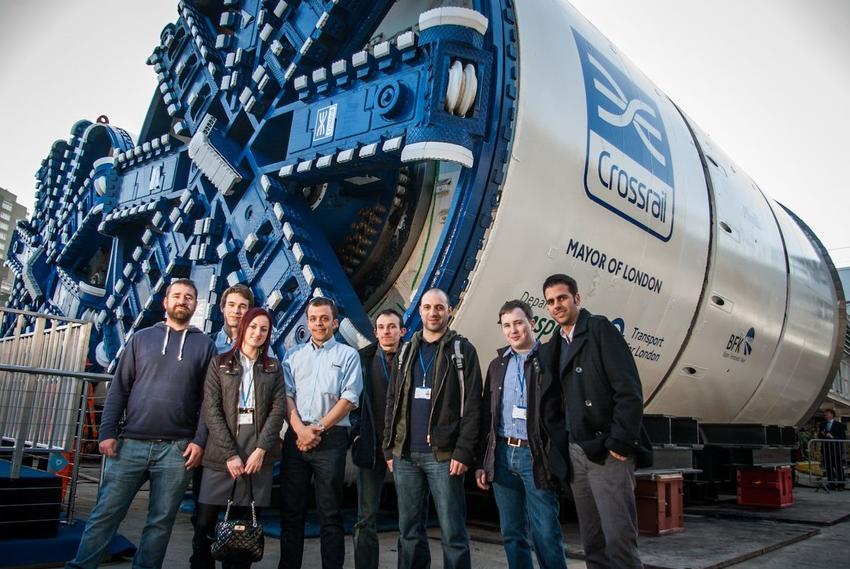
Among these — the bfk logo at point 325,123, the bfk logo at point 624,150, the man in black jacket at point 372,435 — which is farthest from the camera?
the bfk logo at point 624,150

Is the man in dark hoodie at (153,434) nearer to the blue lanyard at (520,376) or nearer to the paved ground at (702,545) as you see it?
the paved ground at (702,545)

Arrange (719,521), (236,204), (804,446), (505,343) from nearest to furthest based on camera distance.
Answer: (505,343) → (236,204) → (719,521) → (804,446)

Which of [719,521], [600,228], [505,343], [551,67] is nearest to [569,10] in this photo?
[551,67]

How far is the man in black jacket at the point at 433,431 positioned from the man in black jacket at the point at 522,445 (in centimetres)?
16

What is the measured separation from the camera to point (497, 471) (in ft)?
11.1

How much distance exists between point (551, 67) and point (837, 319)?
8108mm

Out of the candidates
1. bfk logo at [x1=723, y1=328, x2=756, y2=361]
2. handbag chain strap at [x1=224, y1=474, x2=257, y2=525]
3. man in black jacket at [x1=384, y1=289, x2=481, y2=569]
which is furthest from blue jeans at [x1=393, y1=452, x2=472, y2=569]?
bfk logo at [x1=723, y1=328, x2=756, y2=361]

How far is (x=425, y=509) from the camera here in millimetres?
3428

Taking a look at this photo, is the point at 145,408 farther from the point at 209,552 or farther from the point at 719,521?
the point at 719,521

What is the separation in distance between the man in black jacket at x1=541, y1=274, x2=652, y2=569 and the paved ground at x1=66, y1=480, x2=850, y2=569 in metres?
1.27

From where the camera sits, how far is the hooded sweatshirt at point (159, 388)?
314 centimetres

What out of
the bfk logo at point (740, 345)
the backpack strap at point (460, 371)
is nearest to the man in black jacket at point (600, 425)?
the backpack strap at point (460, 371)

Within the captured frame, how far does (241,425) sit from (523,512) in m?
1.59

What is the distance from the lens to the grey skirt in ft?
10.3
